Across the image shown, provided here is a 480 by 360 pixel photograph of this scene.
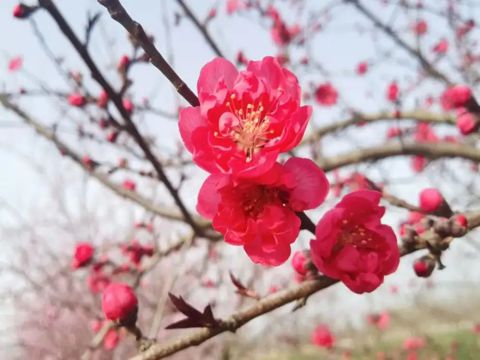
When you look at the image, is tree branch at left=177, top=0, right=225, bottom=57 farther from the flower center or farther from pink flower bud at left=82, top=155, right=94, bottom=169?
the flower center

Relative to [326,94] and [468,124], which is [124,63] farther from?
[326,94]

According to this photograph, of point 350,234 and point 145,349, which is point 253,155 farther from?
point 145,349

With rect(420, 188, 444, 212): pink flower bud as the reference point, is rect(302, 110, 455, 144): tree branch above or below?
below

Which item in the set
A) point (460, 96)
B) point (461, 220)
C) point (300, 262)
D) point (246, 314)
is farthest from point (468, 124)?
point (246, 314)

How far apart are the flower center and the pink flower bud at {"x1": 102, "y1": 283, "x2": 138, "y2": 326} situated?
49 cm

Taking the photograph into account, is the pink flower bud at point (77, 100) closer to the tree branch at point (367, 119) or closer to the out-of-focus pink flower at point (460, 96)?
the tree branch at point (367, 119)

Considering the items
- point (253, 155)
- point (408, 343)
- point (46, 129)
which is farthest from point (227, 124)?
point (408, 343)

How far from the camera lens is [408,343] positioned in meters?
6.66

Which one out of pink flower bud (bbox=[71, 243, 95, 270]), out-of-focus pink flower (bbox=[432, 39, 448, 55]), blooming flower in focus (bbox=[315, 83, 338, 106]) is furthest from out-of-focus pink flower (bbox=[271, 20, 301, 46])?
pink flower bud (bbox=[71, 243, 95, 270])

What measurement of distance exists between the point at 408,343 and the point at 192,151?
6686 mm

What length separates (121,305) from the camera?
3.53 ft

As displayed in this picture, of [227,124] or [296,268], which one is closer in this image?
[227,124]

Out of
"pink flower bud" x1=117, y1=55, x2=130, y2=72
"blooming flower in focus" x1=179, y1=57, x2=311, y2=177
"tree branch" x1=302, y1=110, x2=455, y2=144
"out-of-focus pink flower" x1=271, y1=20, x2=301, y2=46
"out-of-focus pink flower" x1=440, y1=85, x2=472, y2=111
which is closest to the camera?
"blooming flower in focus" x1=179, y1=57, x2=311, y2=177

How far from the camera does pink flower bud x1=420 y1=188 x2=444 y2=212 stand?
1139 mm
